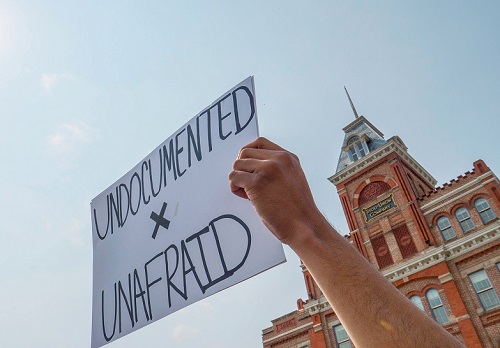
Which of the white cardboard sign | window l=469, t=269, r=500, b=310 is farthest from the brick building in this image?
the white cardboard sign

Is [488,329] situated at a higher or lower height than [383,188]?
lower

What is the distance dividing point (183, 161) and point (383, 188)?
75.9ft

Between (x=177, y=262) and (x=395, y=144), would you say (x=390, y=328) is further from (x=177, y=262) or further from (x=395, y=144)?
(x=395, y=144)

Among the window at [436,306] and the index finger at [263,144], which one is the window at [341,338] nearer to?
the window at [436,306]

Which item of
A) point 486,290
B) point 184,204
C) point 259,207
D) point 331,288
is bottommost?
point 331,288

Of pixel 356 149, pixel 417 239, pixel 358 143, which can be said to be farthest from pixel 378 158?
pixel 417 239

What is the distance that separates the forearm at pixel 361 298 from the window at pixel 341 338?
74.4 feet

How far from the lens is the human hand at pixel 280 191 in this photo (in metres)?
1.28

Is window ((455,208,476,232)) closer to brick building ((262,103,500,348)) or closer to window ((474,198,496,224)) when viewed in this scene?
brick building ((262,103,500,348))

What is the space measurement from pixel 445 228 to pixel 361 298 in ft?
73.5

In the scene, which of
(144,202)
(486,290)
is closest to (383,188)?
(486,290)

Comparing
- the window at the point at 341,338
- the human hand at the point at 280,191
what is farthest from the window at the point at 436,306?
the human hand at the point at 280,191

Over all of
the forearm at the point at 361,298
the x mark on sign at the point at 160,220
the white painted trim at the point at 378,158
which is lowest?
the forearm at the point at 361,298

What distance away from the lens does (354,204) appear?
2489cm
